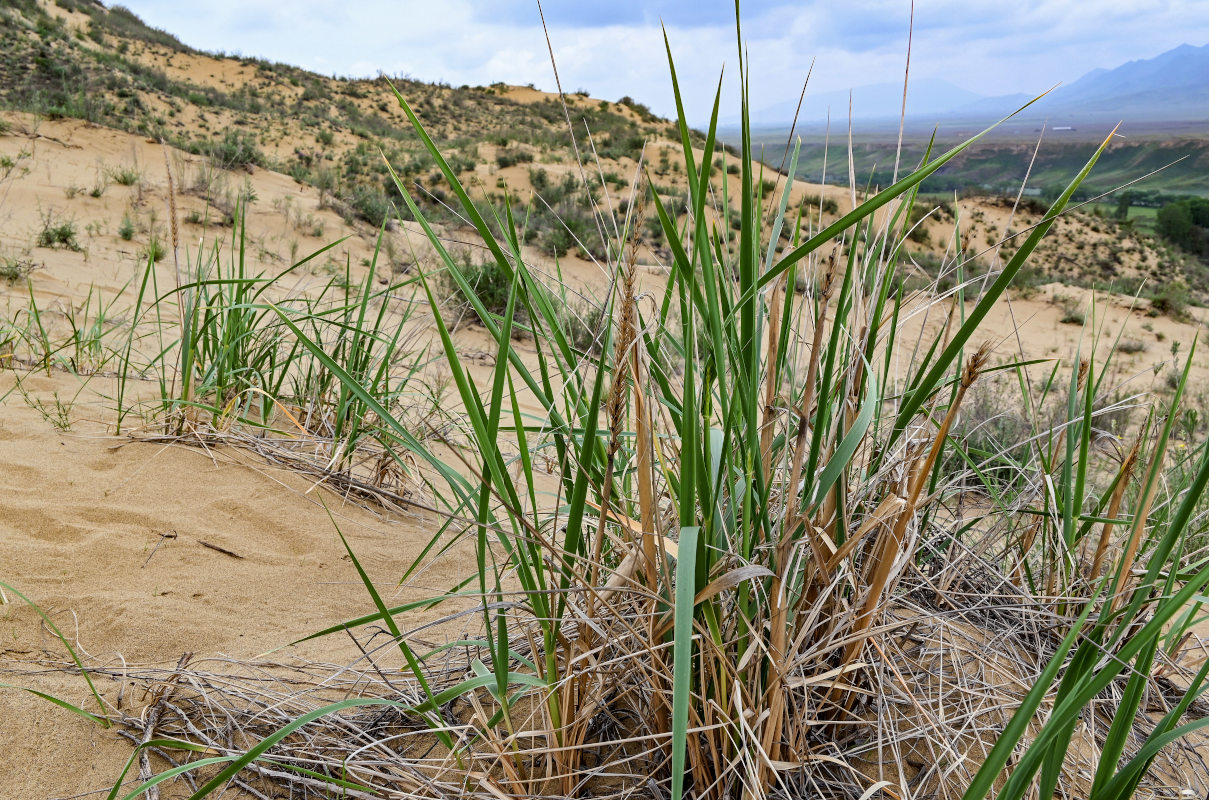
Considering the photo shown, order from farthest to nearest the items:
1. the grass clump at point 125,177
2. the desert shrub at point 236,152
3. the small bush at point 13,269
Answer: the desert shrub at point 236,152 < the grass clump at point 125,177 < the small bush at point 13,269

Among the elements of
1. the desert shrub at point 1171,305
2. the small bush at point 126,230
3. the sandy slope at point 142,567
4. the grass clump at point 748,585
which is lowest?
the desert shrub at point 1171,305

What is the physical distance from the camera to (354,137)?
2120 centimetres

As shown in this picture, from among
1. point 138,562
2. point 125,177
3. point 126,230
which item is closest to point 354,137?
point 125,177

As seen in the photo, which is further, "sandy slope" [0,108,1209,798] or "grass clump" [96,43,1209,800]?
"sandy slope" [0,108,1209,798]

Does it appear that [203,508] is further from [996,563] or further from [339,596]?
[996,563]

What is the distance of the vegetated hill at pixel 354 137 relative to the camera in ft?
38.9

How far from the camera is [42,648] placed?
5.03 feet

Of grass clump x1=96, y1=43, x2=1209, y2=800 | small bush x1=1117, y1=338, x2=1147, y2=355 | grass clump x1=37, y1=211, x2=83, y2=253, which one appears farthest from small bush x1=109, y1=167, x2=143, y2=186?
small bush x1=1117, y1=338, x2=1147, y2=355

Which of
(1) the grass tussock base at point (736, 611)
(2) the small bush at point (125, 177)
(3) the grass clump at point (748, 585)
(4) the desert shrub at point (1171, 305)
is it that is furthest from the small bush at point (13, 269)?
(4) the desert shrub at point (1171, 305)

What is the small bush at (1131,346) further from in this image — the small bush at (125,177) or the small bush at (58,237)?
the small bush at (125,177)

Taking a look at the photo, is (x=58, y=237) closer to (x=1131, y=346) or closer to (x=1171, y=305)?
(x=1131, y=346)

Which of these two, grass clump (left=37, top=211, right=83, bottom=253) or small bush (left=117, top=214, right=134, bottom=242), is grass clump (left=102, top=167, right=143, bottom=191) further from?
grass clump (left=37, top=211, right=83, bottom=253)

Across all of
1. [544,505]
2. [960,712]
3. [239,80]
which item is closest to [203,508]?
[544,505]

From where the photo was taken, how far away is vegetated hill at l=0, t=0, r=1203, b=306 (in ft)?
38.9
